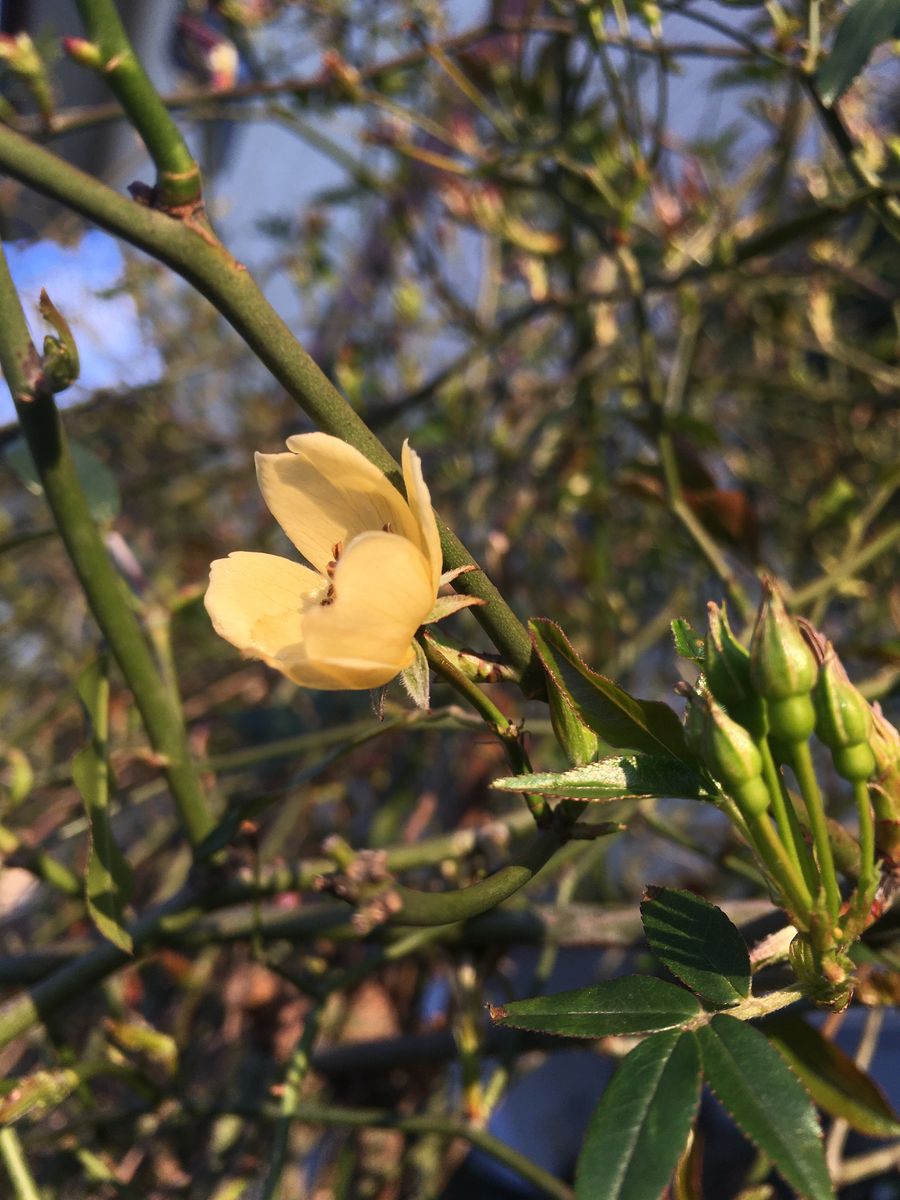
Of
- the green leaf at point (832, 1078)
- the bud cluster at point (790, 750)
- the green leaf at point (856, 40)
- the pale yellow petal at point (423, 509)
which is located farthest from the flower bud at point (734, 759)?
the green leaf at point (856, 40)

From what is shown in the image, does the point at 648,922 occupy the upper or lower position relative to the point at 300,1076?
upper

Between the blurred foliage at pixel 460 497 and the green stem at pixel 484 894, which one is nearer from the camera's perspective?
the green stem at pixel 484 894

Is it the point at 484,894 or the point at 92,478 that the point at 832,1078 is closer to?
the point at 484,894

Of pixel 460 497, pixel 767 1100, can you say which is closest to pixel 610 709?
pixel 767 1100

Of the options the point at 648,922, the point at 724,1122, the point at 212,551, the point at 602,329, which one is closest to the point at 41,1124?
the point at 724,1122

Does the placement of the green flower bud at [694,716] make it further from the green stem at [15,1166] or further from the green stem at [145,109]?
the green stem at [15,1166]

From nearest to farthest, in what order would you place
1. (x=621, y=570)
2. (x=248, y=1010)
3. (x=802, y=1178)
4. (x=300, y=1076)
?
(x=802, y=1178)
(x=300, y=1076)
(x=248, y=1010)
(x=621, y=570)

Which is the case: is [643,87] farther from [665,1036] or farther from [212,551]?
[665,1036]
